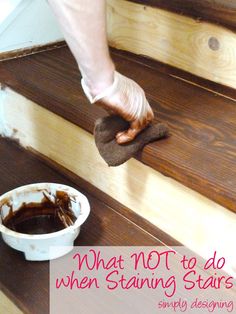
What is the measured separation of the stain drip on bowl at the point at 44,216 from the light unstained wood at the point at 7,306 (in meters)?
0.14

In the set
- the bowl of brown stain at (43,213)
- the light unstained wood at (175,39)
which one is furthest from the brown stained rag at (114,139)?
the light unstained wood at (175,39)

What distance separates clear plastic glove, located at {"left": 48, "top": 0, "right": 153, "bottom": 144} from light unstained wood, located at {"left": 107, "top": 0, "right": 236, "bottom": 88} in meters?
0.28

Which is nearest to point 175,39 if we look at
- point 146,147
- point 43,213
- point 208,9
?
point 208,9

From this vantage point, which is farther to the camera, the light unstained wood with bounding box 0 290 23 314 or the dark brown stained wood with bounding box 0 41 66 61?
the dark brown stained wood with bounding box 0 41 66 61

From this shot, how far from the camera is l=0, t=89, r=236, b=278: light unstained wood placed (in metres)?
0.90

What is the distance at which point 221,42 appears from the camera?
1.06 m

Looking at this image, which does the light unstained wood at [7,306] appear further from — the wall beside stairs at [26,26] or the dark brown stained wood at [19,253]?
the wall beside stairs at [26,26]

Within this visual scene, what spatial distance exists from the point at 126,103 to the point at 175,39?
39cm

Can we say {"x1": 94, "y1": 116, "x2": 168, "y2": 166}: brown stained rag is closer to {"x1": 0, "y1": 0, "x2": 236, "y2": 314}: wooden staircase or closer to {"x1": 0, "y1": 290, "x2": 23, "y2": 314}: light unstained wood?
{"x1": 0, "y1": 0, "x2": 236, "y2": 314}: wooden staircase

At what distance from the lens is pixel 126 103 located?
83 cm

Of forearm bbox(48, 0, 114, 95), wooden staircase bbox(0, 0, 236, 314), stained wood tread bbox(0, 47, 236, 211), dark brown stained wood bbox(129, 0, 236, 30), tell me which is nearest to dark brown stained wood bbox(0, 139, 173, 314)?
wooden staircase bbox(0, 0, 236, 314)

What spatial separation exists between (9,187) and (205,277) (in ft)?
1.65

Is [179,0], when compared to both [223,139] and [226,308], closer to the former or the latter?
[223,139]

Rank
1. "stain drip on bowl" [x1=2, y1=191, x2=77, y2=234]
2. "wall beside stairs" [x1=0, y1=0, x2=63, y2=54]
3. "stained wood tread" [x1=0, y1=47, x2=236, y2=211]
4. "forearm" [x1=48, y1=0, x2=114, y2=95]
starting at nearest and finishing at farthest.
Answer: "forearm" [x1=48, y1=0, x2=114, y2=95], "stained wood tread" [x1=0, y1=47, x2=236, y2=211], "stain drip on bowl" [x1=2, y1=191, x2=77, y2=234], "wall beside stairs" [x1=0, y1=0, x2=63, y2=54]
